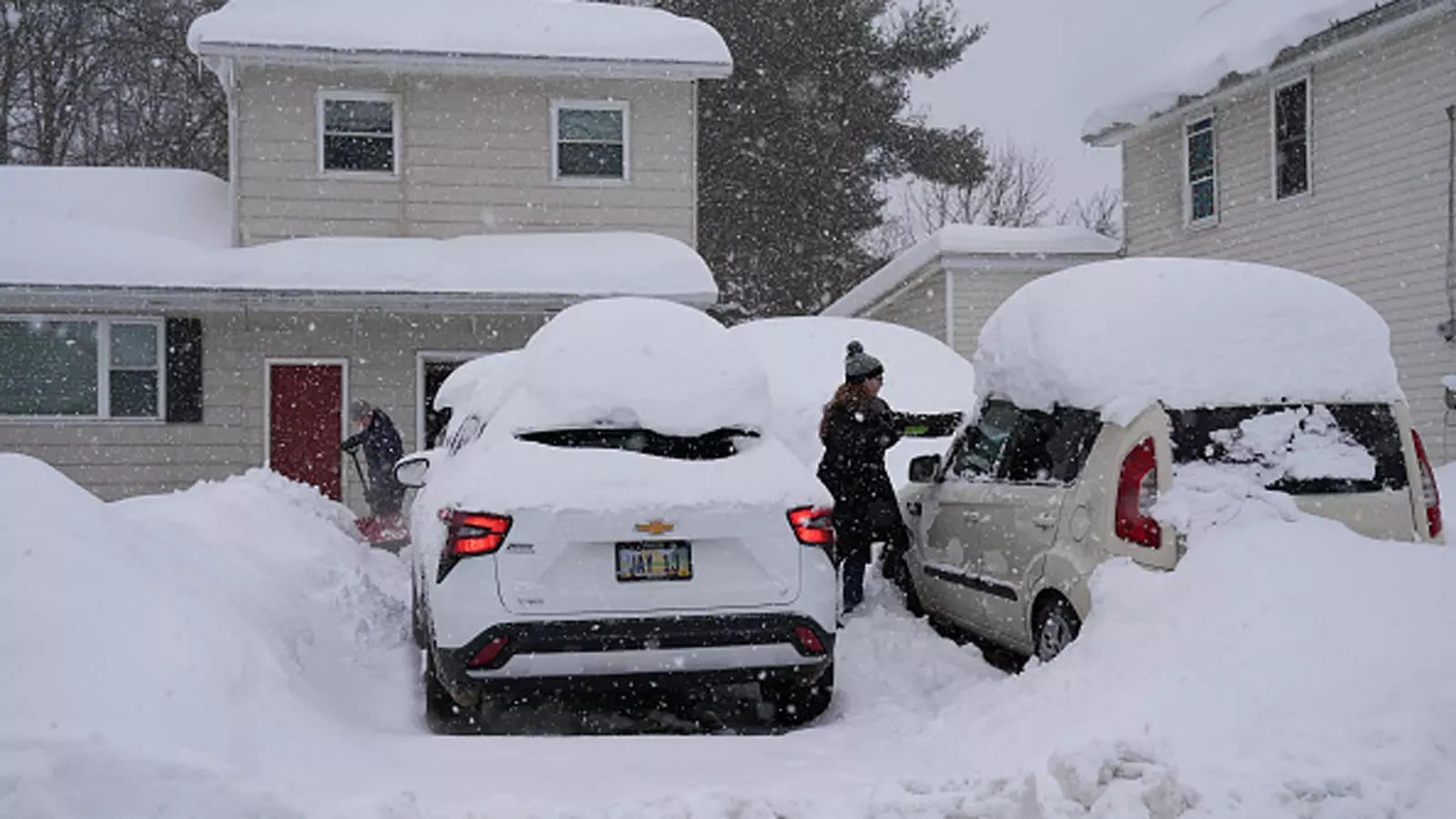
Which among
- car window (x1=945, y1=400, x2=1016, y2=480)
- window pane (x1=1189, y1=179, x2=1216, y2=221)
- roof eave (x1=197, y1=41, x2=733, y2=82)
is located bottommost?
car window (x1=945, y1=400, x2=1016, y2=480)

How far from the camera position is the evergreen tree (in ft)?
100.0

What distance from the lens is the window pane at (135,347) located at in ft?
54.0

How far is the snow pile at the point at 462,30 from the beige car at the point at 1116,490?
39.1 feet

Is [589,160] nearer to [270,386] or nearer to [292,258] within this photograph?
[292,258]

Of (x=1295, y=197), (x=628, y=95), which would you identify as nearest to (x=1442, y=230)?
(x=1295, y=197)

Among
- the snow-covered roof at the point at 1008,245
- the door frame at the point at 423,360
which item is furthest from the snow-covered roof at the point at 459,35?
the snow-covered roof at the point at 1008,245

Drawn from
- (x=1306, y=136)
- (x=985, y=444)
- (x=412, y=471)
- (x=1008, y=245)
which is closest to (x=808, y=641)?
(x=985, y=444)

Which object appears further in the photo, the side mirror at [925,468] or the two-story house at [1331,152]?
the two-story house at [1331,152]

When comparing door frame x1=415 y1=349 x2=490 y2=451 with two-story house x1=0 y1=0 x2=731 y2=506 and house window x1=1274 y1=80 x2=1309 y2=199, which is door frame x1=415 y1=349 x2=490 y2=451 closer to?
two-story house x1=0 y1=0 x2=731 y2=506

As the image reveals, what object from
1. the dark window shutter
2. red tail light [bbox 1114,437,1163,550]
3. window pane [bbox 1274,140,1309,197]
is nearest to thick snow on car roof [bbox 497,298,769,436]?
red tail light [bbox 1114,437,1163,550]

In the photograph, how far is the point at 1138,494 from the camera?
565 cm

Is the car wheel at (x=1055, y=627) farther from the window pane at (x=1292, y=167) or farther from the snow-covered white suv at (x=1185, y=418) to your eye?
the window pane at (x=1292, y=167)

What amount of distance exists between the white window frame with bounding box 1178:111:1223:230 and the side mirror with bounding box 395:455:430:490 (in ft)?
45.2

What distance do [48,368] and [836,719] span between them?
528 inches
